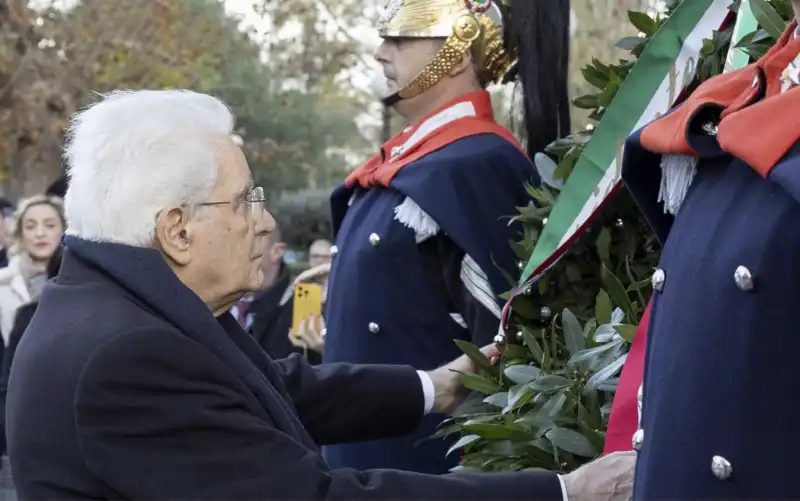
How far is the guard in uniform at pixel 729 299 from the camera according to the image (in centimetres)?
182

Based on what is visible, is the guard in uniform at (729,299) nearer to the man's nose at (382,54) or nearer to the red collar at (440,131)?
the red collar at (440,131)

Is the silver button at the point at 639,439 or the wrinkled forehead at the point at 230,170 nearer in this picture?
the silver button at the point at 639,439

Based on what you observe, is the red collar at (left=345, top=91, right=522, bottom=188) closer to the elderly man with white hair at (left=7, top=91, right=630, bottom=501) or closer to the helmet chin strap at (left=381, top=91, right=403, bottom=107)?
the helmet chin strap at (left=381, top=91, right=403, bottom=107)

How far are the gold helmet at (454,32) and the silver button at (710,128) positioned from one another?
1.98 meters

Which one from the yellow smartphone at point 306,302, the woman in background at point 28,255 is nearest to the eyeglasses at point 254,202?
the yellow smartphone at point 306,302

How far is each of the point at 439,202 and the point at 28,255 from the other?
3.07 m

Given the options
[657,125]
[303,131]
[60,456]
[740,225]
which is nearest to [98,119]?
[60,456]

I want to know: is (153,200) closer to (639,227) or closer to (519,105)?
(639,227)

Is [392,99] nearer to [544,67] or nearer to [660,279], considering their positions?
[544,67]

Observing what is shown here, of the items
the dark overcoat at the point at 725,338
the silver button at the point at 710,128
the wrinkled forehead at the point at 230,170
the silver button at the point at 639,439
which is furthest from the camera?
the wrinkled forehead at the point at 230,170

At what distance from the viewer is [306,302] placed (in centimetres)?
515

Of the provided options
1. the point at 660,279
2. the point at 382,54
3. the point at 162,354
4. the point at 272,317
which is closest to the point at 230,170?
the point at 162,354

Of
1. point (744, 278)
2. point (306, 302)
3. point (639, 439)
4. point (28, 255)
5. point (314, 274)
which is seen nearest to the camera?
point (744, 278)

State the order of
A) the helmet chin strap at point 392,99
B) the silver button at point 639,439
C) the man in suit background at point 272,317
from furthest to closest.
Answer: the man in suit background at point 272,317 → the helmet chin strap at point 392,99 → the silver button at point 639,439
